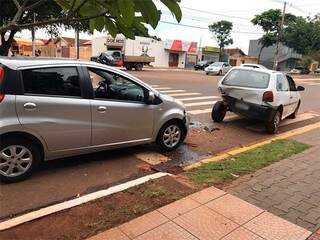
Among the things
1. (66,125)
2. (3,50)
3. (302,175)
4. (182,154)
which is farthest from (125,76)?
(3,50)

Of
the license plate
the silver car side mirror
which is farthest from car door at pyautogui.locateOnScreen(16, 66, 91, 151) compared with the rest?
the license plate

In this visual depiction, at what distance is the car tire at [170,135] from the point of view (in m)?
6.64

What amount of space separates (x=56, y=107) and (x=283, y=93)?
20.7ft

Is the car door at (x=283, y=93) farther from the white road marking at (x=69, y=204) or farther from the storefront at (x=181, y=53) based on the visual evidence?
the storefront at (x=181, y=53)

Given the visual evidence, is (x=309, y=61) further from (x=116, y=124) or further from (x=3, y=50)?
(x=116, y=124)

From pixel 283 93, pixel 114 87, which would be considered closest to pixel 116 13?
pixel 114 87

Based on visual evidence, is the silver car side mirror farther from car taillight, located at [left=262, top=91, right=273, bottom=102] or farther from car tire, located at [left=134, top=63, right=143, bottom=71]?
car tire, located at [left=134, top=63, right=143, bottom=71]

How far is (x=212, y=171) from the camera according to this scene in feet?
19.0

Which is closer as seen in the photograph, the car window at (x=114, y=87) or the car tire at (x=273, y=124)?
the car window at (x=114, y=87)

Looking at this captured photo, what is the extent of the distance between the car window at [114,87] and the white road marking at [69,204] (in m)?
1.39

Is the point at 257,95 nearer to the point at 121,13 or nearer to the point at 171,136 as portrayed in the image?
the point at 171,136

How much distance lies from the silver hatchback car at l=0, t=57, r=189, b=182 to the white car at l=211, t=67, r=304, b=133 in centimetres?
298

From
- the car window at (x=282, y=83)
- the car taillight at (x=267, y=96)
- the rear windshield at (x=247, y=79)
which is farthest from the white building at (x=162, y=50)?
the car taillight at (x=267, y=96)

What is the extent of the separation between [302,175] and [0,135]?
4.49 meters
